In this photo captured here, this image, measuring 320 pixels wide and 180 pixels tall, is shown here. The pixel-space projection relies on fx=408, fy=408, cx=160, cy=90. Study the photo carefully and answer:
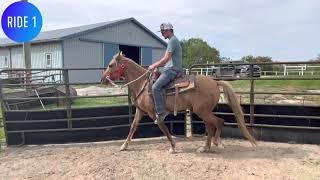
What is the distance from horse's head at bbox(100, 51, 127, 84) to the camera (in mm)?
7191

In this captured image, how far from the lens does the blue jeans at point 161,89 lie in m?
6.95

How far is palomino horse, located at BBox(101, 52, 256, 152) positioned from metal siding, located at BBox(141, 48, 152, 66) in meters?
28.1

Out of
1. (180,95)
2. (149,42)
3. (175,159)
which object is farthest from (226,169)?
(149,42)

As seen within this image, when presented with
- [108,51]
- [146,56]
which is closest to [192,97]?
[108,51]

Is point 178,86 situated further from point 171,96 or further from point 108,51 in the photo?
point 108,51

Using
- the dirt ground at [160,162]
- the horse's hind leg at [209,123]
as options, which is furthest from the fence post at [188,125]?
the horse's hind leg at [209,123]

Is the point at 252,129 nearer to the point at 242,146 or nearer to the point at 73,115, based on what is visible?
the point at 242,146

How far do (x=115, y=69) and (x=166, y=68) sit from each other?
3.02ft

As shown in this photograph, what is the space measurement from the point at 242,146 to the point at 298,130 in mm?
1133

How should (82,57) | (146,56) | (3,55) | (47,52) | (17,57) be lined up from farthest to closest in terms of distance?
(146,56) < (3,55) < (17,57) < (82,57) < (47,52)

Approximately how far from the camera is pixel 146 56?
1404 inches

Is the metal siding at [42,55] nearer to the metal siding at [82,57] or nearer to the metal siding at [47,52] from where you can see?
the metal siding at [47,52]

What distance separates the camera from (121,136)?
329 inches

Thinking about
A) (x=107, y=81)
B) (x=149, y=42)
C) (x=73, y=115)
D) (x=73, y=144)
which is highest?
(x=149, y=42)
